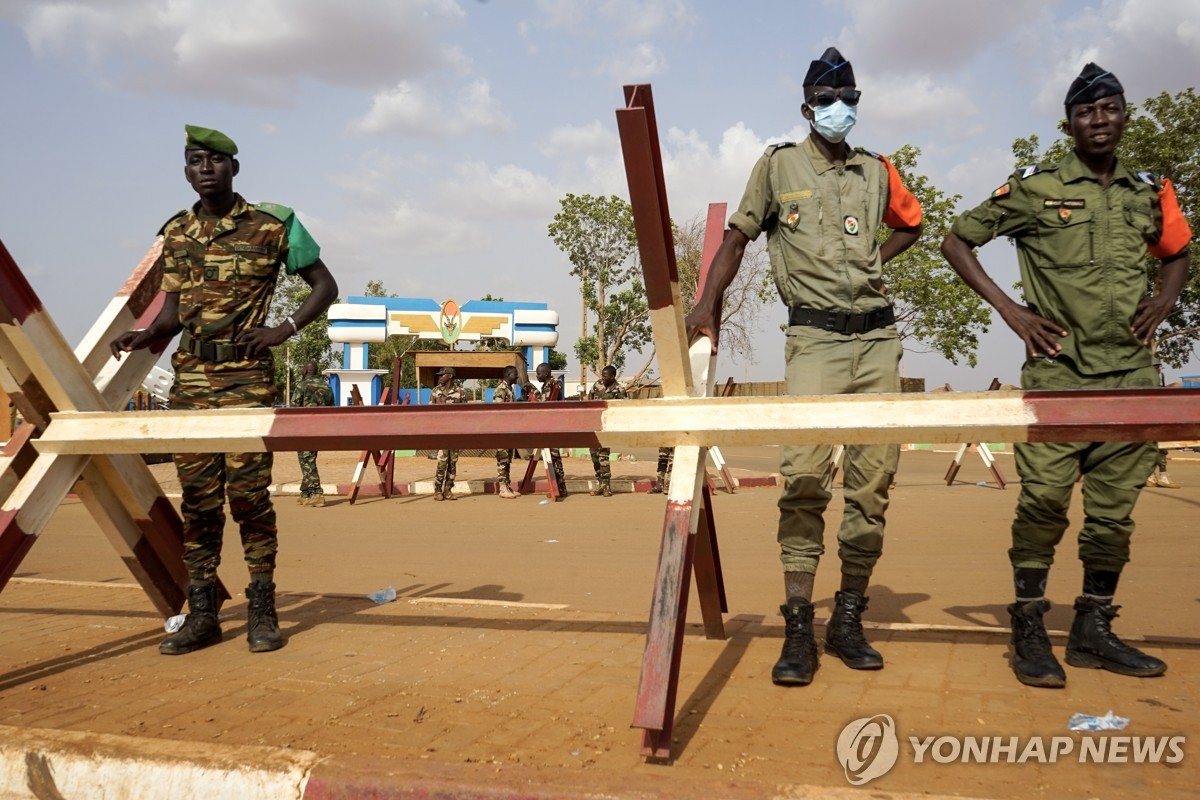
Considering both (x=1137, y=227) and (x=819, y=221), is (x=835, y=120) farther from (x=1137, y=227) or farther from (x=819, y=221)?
(x=1137, y=227)

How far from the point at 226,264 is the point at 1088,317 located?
131 inches

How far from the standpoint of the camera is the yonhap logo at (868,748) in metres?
2.26

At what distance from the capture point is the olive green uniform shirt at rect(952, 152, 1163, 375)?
3.34 m

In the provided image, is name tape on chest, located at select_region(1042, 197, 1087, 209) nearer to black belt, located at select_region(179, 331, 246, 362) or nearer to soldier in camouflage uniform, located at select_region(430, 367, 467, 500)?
black belt, located at select_region(179, 331, 246, 362)

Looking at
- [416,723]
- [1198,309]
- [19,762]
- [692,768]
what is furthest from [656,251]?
[1198,309]

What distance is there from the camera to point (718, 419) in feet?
8.75

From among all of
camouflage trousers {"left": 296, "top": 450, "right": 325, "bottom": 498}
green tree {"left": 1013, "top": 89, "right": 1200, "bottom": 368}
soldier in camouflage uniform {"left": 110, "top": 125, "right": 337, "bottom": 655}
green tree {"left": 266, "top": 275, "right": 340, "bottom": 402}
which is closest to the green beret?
soldier in camouflage uniform {"left": 110, "top": 125, "right": 337, "bottom": 655}

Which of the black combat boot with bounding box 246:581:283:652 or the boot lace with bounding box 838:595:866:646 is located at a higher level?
the boot lace with bounding box 838:595:866:646

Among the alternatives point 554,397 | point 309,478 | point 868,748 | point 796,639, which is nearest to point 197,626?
point 796,639

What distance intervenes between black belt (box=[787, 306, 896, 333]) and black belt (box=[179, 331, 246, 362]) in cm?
225

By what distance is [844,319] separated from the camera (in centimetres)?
349

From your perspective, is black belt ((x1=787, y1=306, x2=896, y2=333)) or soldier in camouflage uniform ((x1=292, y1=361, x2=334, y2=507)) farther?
soldier in camouflage uniform ((x1=292, y1=361, x2=334, y2=507))

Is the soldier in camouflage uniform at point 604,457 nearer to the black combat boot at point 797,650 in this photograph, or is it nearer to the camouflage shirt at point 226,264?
the camouflage shirt at point 226,264

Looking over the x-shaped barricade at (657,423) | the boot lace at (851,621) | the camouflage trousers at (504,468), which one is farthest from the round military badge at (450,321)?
the boot lace at (851,621)
